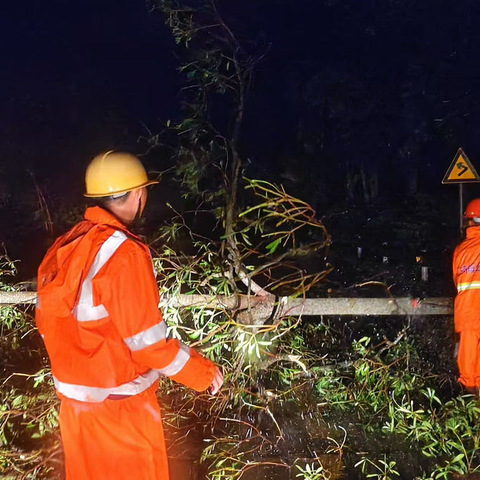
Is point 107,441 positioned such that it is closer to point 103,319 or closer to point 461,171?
point 103,319

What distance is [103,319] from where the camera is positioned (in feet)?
6.57

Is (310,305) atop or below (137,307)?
below

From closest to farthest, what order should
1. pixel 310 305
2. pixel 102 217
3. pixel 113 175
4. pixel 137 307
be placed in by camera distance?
pixel 137 307 < pixel 102 217 < pixel 113 175 < pixel 310 305

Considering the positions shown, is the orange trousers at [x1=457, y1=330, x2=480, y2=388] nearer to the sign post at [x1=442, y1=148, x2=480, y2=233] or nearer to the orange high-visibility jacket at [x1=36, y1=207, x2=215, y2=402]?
the orange high-visibility jacket at [x1=36, y1=207, x2=215, y2=402]

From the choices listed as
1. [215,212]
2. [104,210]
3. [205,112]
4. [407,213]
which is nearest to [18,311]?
[215,212]

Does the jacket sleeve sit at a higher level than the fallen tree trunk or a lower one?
higher

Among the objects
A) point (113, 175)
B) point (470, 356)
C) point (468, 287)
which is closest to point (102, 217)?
point (113, 175)

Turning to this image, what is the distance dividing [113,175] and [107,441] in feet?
3.53

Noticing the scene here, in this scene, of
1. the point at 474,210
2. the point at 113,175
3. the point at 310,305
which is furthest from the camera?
the point at 310,305

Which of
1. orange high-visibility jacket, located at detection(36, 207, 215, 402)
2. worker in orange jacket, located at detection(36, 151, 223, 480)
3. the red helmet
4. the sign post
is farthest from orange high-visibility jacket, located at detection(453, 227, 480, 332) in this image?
the sign post

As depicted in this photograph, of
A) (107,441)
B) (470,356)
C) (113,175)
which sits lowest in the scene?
(470,356)

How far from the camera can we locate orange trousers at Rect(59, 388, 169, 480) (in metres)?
2.04

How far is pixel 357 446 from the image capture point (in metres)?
3.80

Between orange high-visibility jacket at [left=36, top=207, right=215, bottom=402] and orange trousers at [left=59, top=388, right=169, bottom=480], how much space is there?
57mm
